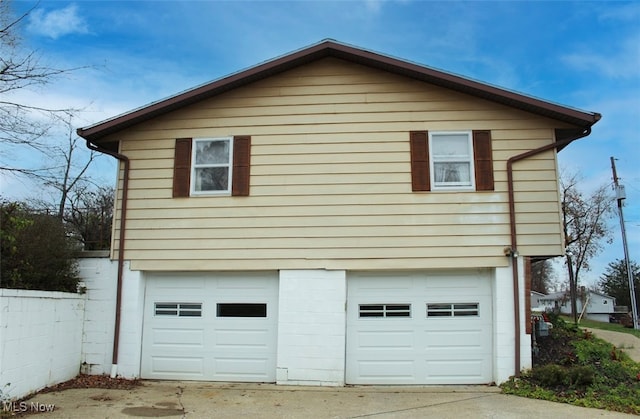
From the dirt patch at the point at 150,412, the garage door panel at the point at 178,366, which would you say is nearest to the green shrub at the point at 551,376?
the dirt patch at the point at 150,412

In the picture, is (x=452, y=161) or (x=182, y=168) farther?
(x=182, y=168)

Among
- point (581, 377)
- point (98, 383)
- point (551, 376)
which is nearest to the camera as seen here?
point (581, 377)

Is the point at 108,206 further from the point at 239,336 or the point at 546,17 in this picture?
the point at 546,17

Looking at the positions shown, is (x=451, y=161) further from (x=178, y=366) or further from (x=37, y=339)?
(x=37, y=339)

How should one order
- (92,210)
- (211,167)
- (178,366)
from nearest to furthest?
1. (178,366)
2. (211,167)
3. (92,210)

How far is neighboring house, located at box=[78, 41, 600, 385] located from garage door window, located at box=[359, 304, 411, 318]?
0.03 m

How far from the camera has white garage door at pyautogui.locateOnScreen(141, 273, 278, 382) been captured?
916 cm

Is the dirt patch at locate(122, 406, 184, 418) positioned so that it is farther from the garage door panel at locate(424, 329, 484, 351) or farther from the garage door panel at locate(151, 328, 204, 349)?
the garage door panel at locate(424, 329, 484, 351)

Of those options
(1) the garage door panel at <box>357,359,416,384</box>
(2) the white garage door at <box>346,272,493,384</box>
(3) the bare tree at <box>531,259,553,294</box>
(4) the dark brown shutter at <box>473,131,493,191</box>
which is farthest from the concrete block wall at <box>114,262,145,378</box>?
(3) the bare tree at <box>531,259,553,294</box>

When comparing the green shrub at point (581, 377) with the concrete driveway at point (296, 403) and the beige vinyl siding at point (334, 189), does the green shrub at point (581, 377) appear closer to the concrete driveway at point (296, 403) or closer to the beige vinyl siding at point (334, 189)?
the concrete driveway at point (296, 403)

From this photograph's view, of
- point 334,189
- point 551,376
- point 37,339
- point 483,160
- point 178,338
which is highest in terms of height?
point 483,160

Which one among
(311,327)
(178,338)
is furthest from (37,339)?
(311,327)

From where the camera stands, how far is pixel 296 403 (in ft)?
24.8

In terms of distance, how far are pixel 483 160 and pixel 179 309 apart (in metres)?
6.40
